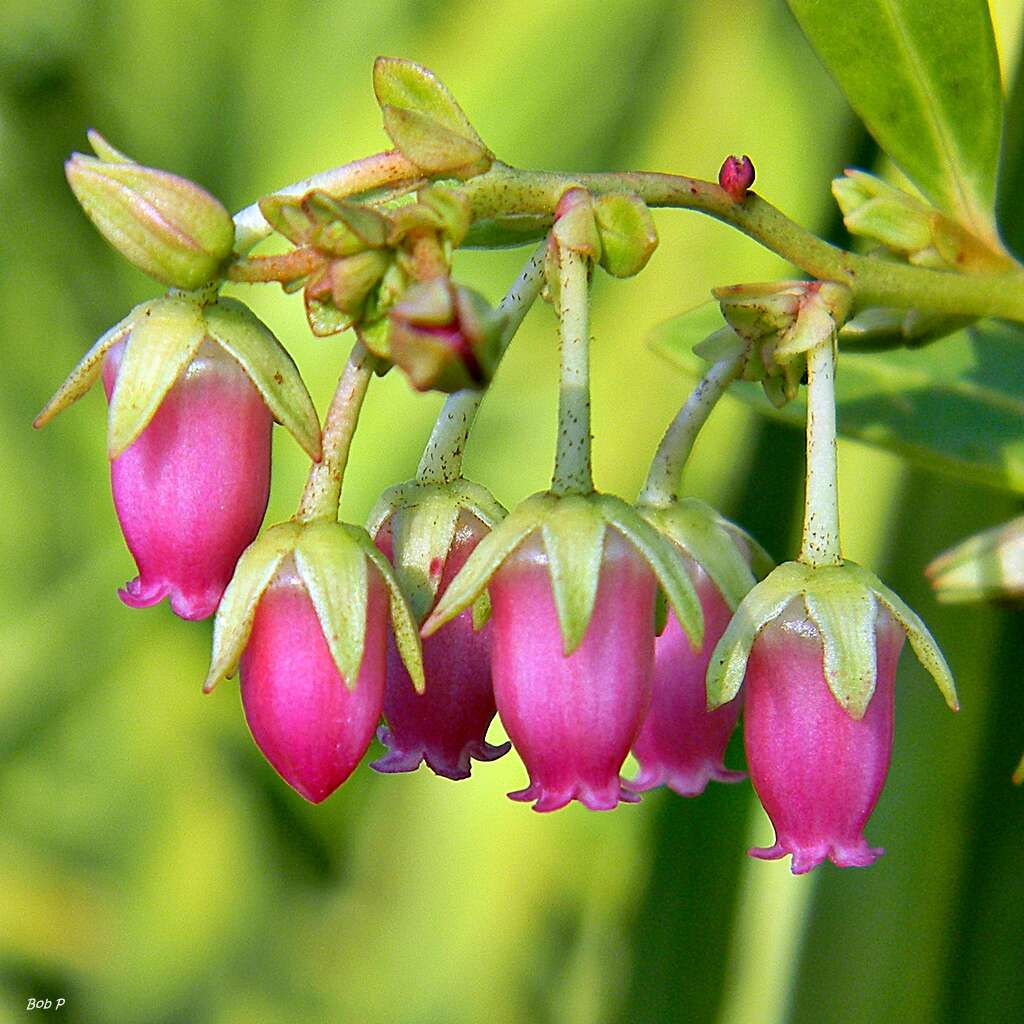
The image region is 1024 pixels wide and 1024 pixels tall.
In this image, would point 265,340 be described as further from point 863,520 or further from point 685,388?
point 685,388

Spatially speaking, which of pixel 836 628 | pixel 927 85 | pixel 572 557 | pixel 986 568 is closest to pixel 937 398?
pixel 986 568

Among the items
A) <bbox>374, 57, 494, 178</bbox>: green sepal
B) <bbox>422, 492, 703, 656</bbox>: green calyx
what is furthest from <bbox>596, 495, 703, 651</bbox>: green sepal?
<bbox>374, 57, 494, 178</bbox>: green sepal

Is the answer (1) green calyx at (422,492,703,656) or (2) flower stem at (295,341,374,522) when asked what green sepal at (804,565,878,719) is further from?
(2) flower stem at (295,341,374,522)

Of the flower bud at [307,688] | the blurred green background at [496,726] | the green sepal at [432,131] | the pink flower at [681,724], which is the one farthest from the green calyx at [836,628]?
the blurred green background at [496,726]

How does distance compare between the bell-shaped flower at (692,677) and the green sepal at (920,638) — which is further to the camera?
the bell-shaped flower at (692,677)

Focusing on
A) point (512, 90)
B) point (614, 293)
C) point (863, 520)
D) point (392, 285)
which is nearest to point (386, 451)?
point (614, 293)

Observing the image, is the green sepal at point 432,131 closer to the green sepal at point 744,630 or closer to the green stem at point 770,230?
the green stem at point 770,230
